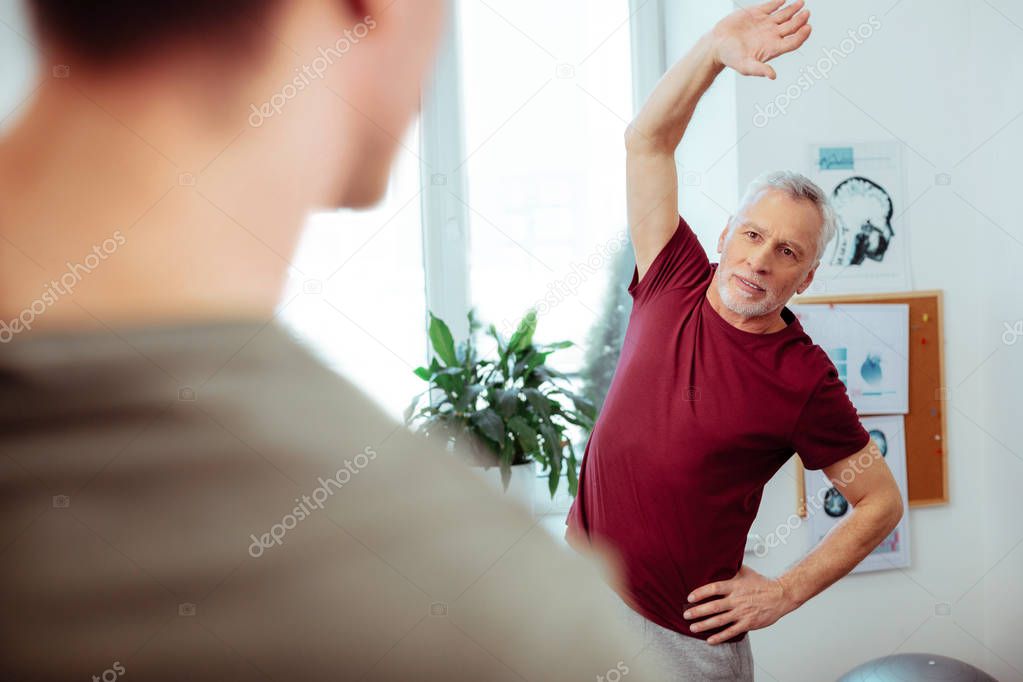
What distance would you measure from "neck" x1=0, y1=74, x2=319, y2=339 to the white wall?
1.54 m

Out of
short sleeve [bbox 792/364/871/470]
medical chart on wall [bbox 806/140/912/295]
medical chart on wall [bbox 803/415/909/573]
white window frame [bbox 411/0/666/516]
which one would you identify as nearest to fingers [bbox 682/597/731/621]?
short sleeve [bbox 792/364/871/470]

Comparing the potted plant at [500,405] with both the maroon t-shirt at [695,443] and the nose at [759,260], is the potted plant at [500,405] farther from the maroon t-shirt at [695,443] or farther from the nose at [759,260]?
the nose at [759,260]

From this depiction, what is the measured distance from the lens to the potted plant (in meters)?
1.74

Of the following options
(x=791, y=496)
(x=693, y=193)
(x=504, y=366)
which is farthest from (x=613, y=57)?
(x=791, y=496)

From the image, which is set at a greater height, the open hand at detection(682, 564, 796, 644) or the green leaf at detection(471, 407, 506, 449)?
the green leaf at detection(471, 407, 506, 449)

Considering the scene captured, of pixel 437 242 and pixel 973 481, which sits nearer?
pixel 437 242

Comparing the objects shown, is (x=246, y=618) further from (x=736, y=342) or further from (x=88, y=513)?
(x=736, y=342)

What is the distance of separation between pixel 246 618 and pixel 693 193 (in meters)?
1.72

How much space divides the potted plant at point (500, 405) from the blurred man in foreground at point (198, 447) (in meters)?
0.98

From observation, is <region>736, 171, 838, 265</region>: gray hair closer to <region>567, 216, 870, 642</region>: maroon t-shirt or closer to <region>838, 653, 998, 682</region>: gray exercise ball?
<region>567, 216, 870, 642</region>: maroon t-shirt

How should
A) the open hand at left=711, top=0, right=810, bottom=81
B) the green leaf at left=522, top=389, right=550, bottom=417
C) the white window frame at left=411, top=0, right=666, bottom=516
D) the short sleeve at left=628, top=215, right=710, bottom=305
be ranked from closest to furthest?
the open hand at left=711, top=0, right=810, bottom=81
the short sleeve at left=628, top=215, right=710, bottom=305
the green leaf at left=522, top=389, right=550, bottom=417
the white window frame at left=411, top=0, right=666, bottom=516

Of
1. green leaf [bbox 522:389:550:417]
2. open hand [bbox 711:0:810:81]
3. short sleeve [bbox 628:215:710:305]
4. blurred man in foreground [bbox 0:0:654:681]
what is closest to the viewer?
blurred man in foreground [bbox 0:0:654:681]

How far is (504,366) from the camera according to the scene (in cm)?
187

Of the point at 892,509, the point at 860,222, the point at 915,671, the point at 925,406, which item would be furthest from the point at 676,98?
the point at 925,406
